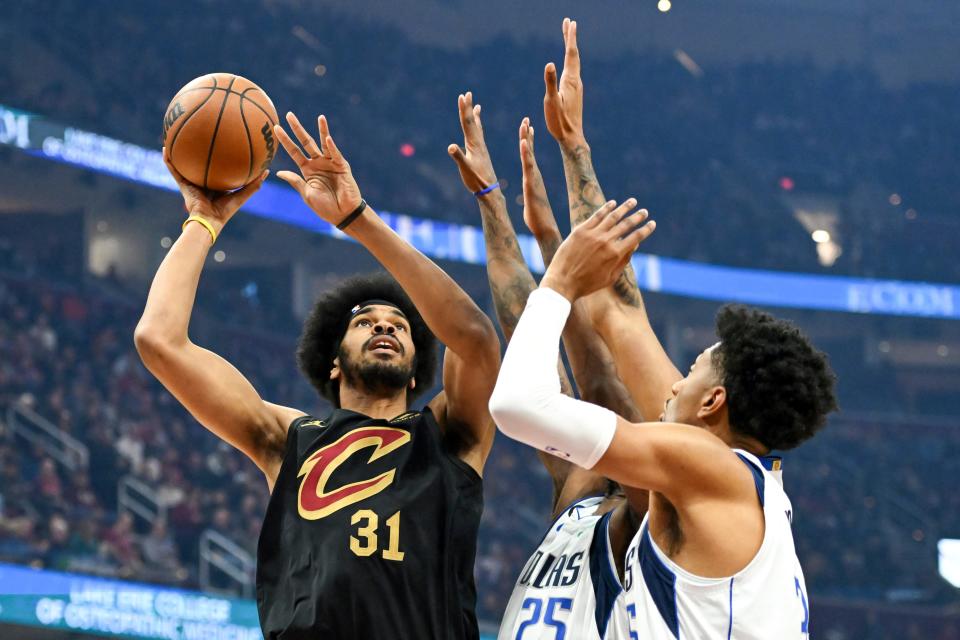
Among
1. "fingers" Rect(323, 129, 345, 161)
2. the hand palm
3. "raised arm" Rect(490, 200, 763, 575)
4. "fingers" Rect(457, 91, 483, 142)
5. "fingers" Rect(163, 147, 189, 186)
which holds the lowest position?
"raised arm" Rect(490, 200, 763, 575)

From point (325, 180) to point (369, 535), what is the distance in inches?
42.4

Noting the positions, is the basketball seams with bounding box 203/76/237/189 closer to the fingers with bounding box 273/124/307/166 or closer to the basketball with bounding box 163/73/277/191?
the basketball with bounding box 163/73/277/191

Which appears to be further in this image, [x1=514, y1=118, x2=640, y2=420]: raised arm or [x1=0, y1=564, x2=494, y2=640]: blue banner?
[x1=0, y1=564, x2=494, y2=640]: blue banner

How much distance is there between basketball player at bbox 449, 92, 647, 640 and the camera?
292 centimetres

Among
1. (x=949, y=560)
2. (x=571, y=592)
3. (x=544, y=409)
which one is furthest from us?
(x=949, y=560)

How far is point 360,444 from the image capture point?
3219mm

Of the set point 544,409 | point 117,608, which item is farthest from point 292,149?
point 117,608

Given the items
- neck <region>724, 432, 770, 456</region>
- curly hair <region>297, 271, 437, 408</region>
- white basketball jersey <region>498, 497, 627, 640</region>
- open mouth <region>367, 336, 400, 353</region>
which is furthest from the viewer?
curly hair <region>297, 271, 437, 408</region>

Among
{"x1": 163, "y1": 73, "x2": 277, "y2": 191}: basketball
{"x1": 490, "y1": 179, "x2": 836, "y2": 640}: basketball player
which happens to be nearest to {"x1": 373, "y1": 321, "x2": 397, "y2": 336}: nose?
{"x1": 163, "y1": 73, "x2": 277, "y2": 191}: basketball

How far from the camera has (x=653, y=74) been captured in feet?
81.0

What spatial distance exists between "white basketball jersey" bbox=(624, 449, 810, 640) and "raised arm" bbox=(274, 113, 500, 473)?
0.82m

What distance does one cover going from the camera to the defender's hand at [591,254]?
8.52 ft

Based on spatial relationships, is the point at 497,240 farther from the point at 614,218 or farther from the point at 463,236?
the point at 463,236

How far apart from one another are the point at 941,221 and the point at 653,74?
7074 mm
